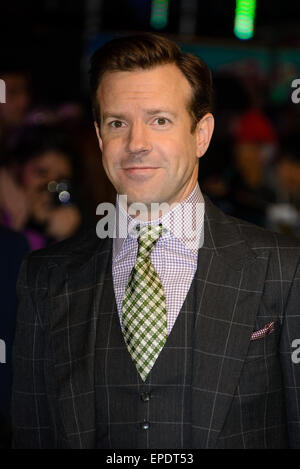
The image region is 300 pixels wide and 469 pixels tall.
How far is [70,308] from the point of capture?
2354mm

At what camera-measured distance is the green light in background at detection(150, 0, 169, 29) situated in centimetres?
570

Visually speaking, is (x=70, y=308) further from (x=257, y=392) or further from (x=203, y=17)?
(x=203, y=17)

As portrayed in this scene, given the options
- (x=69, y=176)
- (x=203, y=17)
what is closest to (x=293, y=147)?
(x=203, y=17)

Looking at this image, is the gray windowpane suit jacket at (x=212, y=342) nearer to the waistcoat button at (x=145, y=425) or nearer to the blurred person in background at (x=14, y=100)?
the waistcoat button at (x=145, y=425)

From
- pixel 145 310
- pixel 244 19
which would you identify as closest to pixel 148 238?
pixel 145 310

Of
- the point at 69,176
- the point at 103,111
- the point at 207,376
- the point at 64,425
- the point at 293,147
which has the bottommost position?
the point at 64,425

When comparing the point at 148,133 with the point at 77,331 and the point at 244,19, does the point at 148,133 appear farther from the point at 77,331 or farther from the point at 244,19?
the point at 244,19

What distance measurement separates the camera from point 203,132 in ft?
7.79

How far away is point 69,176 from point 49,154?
6.4 inches

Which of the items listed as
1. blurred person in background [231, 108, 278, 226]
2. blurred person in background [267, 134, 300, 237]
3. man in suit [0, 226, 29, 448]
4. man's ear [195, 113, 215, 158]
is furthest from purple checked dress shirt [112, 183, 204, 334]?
blurred person in background [267, 134, 300, 237]

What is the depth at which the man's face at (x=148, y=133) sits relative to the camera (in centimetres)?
219

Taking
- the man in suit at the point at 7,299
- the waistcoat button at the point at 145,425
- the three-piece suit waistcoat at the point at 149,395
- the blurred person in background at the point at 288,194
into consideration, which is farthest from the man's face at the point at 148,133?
the blurred person in background at the point at 288,194

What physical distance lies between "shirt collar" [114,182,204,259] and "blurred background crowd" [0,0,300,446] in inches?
37.9

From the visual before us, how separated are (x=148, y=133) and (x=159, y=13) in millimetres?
3823
